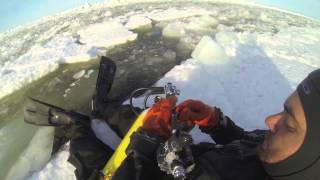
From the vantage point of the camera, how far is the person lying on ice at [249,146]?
4.91 feet

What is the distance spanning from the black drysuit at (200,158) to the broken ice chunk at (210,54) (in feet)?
4.70

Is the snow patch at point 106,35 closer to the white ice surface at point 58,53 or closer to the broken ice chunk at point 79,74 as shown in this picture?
the white ice surface at point 58,53

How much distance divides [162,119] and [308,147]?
0.86m

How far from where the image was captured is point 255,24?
502cm

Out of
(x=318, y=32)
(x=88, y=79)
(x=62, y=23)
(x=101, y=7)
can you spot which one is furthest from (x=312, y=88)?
(x=101, y=7)

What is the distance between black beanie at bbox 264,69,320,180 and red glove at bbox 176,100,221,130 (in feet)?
2.25

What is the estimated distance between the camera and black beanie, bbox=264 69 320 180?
145 centimetres

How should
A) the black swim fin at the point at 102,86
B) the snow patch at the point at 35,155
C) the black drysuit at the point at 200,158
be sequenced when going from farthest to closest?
the black swim fin at the point at 102,86, the snow patch at the point at 35,155, the black drysuit at the point at 200,158

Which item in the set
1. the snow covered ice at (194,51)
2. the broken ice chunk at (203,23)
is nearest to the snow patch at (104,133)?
the snow covered ice at (194,51)

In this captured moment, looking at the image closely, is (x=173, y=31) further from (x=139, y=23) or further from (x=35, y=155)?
(x=35, y=155)

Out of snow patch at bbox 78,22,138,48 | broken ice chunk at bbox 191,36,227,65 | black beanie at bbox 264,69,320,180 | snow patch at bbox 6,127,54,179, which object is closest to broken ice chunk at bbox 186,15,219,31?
snow patch at bbox 78,22,138,48

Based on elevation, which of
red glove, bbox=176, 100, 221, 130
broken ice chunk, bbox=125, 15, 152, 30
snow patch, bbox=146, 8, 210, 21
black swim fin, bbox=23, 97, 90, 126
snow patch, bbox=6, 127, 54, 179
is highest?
red glove, bbox=176, 100, 221, 130

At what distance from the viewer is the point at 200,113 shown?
2.26 m

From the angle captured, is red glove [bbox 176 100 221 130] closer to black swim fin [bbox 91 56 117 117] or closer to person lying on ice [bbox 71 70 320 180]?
person lying on ice [bbox 71 70 320 180]
